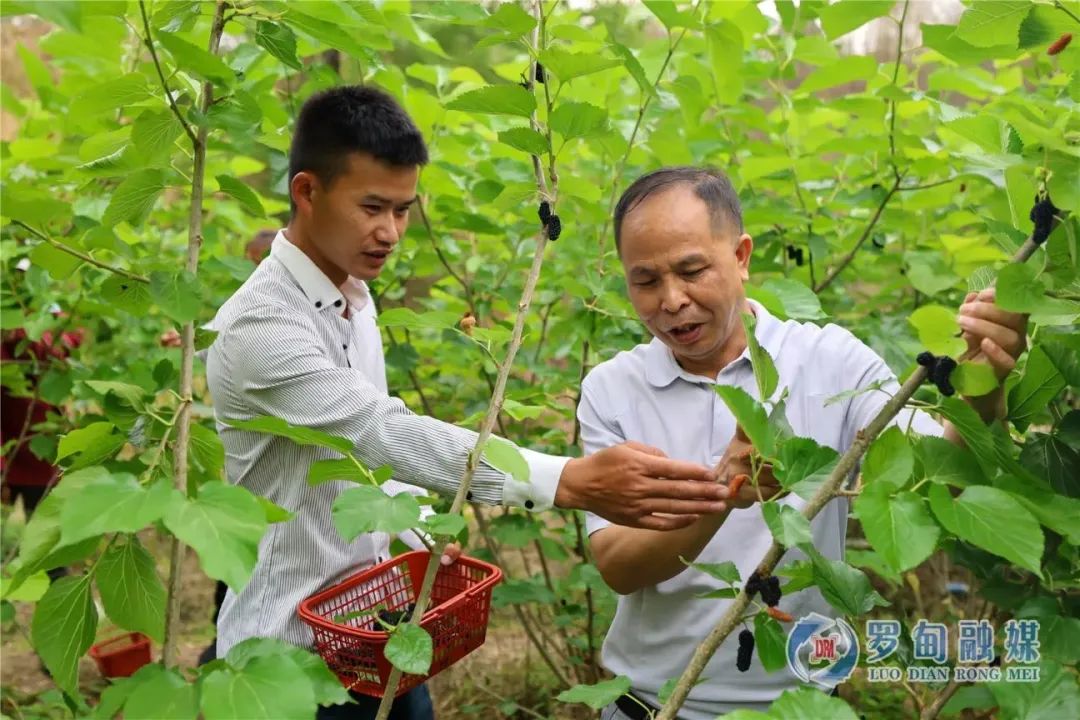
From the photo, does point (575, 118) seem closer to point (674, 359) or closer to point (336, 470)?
point (674, 359)

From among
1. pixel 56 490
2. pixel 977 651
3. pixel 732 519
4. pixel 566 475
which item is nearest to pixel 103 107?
pixel 56 490

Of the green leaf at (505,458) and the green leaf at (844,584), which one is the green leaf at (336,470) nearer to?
the green leaf at (505,458)

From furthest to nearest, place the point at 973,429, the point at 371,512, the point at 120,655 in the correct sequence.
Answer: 1. the point at 120,655
2. the point at 371,512
3. the point at 973,429

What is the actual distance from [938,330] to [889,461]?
168 mm

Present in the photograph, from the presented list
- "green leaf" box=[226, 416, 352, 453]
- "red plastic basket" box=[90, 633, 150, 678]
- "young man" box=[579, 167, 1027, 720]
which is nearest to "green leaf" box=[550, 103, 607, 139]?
"young man" box=[579, 167, 1027, 720]

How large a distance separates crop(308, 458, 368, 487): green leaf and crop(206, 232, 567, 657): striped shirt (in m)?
0.32

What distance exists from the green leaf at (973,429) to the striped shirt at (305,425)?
68 centimetres

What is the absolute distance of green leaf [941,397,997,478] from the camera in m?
1.07

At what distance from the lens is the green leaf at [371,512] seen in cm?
115

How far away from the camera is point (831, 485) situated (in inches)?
43.3

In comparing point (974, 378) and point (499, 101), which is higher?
point (499, 101)

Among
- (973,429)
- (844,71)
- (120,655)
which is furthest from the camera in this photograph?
(120,655)

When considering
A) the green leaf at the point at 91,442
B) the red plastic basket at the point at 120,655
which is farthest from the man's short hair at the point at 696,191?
the red plastic basket at the point at 120,655

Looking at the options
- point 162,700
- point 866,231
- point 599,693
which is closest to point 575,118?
point 599,693
